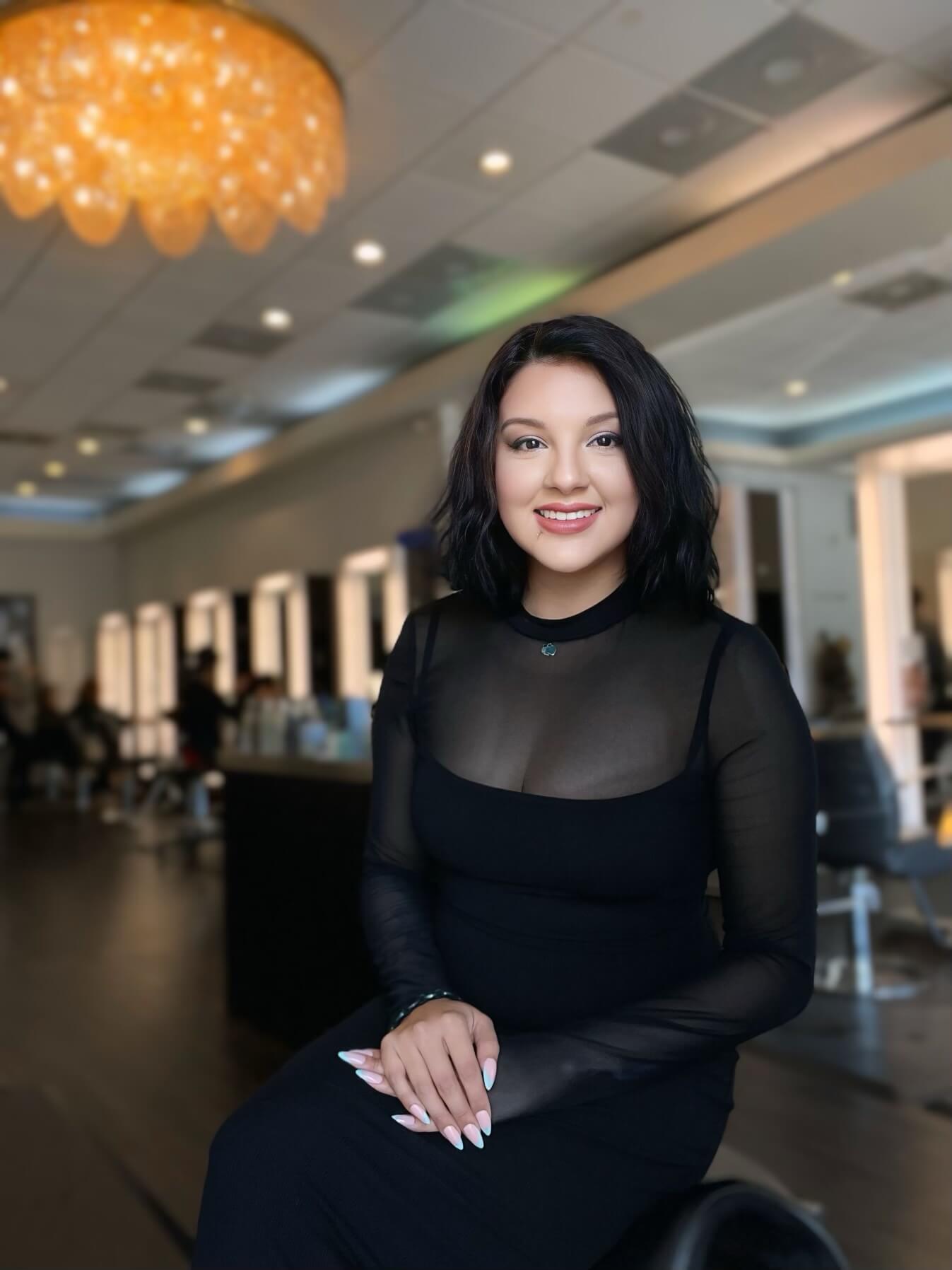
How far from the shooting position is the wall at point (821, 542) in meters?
3.19

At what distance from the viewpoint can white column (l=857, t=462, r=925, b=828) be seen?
2697 mm

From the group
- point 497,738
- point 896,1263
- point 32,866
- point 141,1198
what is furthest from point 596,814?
point 32,866

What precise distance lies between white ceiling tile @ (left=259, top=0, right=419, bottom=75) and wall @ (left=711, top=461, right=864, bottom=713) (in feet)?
6.49

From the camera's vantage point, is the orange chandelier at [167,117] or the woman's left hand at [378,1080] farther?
the orange chandelier at [167,117]

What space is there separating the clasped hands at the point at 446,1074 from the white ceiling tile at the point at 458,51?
355cm

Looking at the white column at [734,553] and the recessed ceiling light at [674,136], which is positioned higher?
the recessed ceiling light at [674,136]

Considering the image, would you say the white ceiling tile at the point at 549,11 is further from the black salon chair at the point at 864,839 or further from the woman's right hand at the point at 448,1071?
the woman's right hand at the point at 448,1071

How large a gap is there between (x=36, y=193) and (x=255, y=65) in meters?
0.94

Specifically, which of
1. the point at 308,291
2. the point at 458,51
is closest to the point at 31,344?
the point at 308,291

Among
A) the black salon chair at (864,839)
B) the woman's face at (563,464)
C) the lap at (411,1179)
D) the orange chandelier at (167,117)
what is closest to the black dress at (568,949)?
the lap at (411,1179)

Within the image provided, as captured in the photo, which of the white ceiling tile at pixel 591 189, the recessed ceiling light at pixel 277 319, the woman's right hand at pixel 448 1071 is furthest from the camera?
the recessed ceiling light at pixel 277 319

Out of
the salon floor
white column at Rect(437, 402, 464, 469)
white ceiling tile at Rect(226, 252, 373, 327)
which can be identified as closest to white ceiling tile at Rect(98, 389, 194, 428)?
white ceiling tile at Rect(226, 252, 373, 327)

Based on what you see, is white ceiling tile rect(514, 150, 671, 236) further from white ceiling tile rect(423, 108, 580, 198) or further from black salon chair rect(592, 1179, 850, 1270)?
black salon chair rect(592, 1179, 850, 1270)

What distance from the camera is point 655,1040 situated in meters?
1.06
